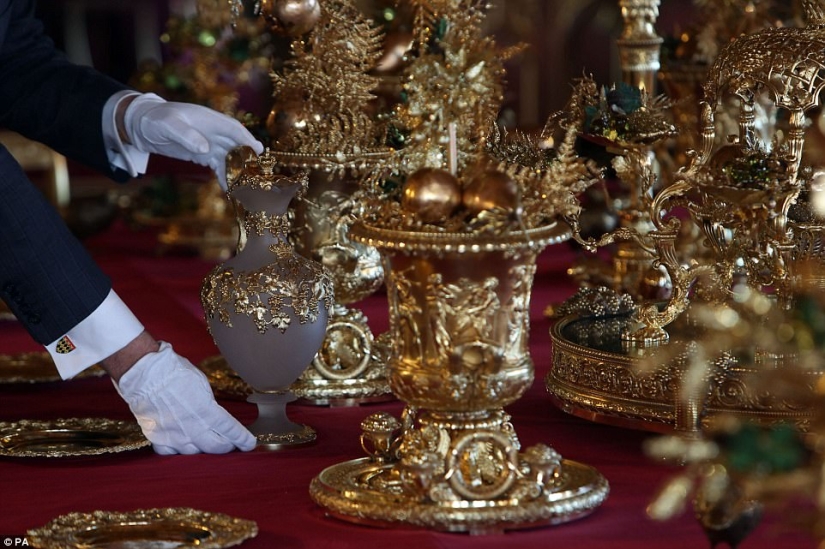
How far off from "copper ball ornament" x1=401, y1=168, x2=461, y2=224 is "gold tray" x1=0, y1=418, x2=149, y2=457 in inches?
30.7

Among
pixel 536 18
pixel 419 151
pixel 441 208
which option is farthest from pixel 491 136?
pixel 536 18

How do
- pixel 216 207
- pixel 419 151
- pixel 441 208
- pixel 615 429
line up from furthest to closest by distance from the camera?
pixel 216 207
pixel 615 429
pixel 419 151
pixel 441 208

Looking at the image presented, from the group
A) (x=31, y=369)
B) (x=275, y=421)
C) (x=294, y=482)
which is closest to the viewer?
(x=294, y=482)

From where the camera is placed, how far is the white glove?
263 centimetres

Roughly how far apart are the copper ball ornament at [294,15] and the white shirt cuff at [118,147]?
0.36 meters

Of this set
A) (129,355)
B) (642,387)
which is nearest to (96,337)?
(129,355)

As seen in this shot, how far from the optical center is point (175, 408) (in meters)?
2.38

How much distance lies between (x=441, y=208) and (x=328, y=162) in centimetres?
99

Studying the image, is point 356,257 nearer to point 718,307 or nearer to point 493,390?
point 718,307

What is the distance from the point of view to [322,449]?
97.5 inches

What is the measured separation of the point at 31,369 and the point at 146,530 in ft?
4.13

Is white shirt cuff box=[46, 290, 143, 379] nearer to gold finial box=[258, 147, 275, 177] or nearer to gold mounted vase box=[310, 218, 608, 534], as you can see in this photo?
gold finial box=[258, 147, 275, 177]

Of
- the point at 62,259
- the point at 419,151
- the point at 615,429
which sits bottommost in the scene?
the point at 615,429

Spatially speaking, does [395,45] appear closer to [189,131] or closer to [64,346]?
[189,131]
